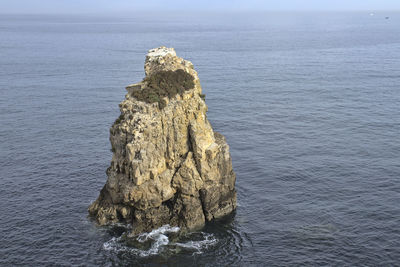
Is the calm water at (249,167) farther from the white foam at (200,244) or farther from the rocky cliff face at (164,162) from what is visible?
the rocky cliff face at (164,162)

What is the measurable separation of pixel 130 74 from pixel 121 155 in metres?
85.4

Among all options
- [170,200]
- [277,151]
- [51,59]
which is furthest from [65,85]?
[170,200]

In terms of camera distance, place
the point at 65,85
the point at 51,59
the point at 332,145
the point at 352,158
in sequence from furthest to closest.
Answer: 1. the point at 51,59
2. the point at 65,85
3. the point at 332,145
4. the point at 352,158

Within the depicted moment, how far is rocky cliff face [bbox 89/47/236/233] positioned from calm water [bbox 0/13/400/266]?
2.38m

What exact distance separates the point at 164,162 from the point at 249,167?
21.9 meters

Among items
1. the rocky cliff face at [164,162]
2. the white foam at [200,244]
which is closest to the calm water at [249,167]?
the white foam at [200,244]

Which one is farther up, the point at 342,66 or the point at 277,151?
the point at 342,66

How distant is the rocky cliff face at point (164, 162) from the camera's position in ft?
174

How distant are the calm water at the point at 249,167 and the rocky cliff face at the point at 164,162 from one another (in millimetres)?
2380

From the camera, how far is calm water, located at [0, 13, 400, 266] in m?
51.3

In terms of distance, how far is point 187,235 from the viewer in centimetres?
5428

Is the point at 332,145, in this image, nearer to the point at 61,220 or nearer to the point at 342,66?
the point at 61,220

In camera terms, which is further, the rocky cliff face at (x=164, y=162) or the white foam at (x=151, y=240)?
the rocky cliff face at (x=164, y=162)

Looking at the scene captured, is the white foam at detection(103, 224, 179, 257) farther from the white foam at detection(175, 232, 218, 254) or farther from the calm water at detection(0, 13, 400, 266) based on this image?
the white foam at detection(175, 232, 218, 254)
